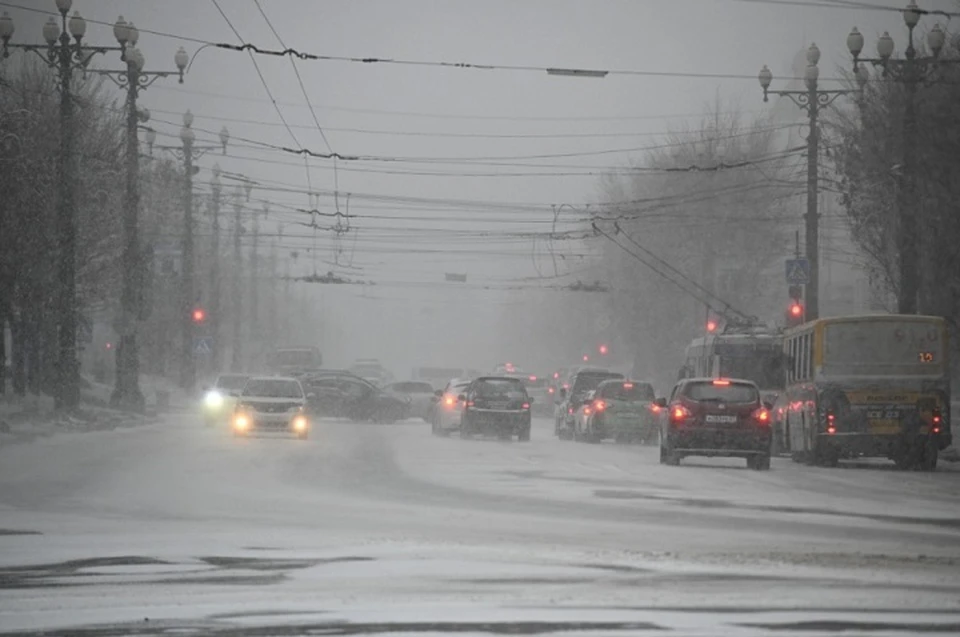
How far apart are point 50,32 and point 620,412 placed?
1795 centimetres

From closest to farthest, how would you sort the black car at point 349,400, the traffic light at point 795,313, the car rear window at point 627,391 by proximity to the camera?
the traffic light at point 795,313, the car rear window at point 627,391, the black car at point 349,400

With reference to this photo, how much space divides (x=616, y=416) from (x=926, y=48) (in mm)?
14286

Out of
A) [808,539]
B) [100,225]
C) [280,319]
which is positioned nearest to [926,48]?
[100,225]

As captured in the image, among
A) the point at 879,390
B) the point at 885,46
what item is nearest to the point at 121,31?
the point at 885,46

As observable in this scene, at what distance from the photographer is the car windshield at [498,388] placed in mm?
46250

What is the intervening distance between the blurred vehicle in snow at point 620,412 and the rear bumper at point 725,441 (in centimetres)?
1382

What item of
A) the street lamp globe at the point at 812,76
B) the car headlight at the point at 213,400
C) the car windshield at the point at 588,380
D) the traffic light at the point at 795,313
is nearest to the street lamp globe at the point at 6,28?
the car headlight at the point at 213,400

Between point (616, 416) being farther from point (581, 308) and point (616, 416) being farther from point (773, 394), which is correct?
point (581, 308)

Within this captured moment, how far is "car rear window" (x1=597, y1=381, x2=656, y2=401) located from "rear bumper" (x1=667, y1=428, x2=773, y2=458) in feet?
47.0

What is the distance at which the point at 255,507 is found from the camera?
19.8m

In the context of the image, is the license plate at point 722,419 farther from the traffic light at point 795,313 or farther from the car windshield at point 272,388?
the traffic light at point 795,313

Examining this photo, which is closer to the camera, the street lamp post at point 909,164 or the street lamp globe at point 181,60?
the street lamp post at point 909,164

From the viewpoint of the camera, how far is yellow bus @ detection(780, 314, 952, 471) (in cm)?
3225

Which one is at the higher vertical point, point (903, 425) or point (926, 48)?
point (926, 48)
